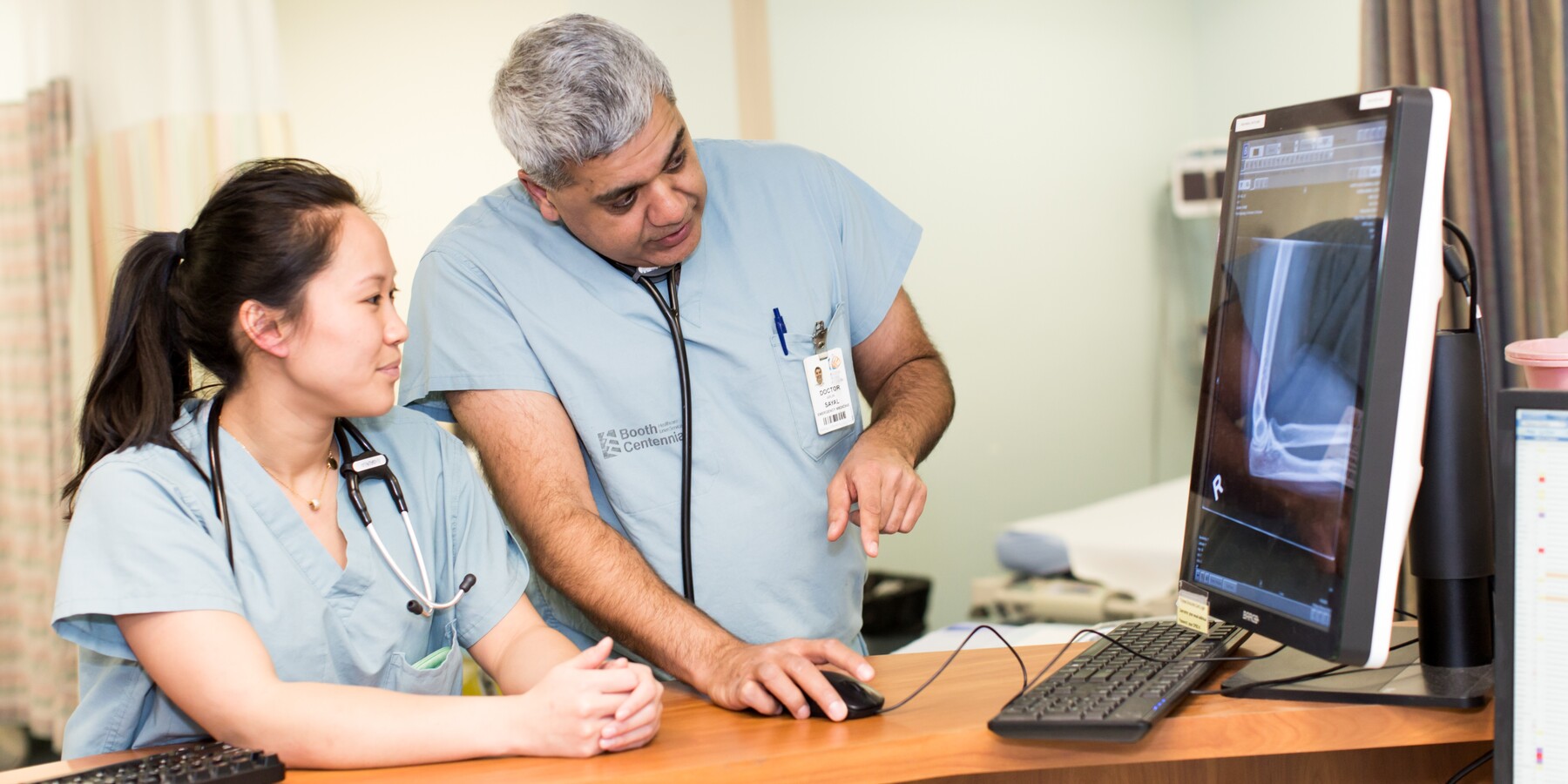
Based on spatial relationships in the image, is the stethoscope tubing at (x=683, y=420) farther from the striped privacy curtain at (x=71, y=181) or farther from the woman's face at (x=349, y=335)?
the striped privacy curtain at (x=71, y=181)

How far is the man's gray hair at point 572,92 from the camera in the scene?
1.47 metres

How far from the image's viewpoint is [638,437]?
1609 millimetres

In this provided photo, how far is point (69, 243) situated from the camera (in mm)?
3125

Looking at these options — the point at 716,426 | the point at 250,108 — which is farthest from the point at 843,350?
the point at 250,108

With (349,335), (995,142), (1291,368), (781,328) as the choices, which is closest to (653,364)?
(781,328)

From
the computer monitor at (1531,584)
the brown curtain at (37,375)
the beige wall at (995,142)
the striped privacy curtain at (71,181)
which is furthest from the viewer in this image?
the beige wall at (995,142)

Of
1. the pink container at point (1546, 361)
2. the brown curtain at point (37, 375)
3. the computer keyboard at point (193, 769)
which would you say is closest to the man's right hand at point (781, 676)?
the computer keyboard at point (193, 769)

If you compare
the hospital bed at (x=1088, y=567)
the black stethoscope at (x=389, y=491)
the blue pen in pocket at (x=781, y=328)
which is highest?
the blue pen in pocket at (x=781, y=328)

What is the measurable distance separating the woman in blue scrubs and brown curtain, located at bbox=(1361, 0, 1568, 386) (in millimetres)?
1793

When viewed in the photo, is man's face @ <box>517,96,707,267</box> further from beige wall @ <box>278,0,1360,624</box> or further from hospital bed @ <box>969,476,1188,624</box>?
hospital bed @ <box>969,476,1188,624</box>

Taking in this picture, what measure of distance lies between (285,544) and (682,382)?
1.70 ft

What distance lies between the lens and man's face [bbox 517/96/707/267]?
4.93ft

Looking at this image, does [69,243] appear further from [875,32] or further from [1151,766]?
[1151,766]

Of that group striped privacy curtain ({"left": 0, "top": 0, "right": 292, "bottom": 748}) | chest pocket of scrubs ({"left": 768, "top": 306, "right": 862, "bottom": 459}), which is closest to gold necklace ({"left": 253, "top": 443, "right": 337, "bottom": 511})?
chest pocket of scrubs ({"left": 768, "top": 306, "right": 862, "bottom": 459})
